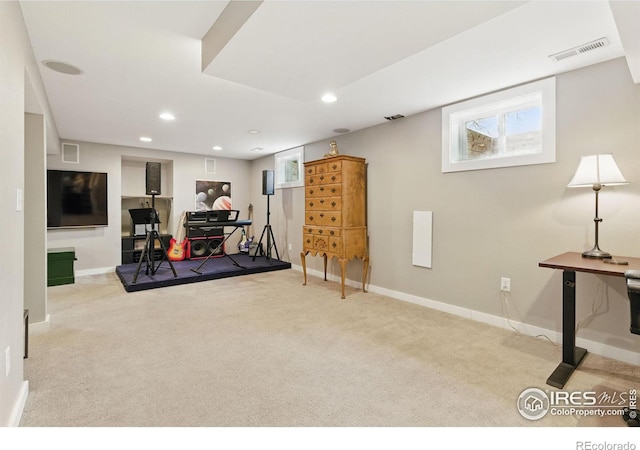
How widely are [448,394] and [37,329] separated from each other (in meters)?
3.34

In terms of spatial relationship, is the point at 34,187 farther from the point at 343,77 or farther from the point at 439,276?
the point at 439,276

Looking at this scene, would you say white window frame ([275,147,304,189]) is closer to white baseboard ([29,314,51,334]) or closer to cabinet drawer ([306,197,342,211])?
cabinet drawer ([306,197,342,211])

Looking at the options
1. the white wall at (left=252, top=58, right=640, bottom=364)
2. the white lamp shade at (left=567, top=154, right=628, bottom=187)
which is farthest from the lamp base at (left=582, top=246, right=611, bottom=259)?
the white lamp shade at (left=567, top=154, right=628, bottom=187)

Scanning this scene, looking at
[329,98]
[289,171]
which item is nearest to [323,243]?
[329,98]

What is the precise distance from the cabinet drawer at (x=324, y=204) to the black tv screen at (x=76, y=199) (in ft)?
11.5

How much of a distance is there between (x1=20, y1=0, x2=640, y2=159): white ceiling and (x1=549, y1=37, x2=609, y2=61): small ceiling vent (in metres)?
0.06

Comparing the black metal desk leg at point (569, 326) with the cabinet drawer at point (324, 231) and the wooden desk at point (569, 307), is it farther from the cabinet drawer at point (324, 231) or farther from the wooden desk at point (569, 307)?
the cabinet drawer at point (324, 231)

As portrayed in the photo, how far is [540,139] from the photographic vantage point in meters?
2.73

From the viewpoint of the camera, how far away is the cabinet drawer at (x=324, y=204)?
3.96 meters

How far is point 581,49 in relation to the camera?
2133 mm

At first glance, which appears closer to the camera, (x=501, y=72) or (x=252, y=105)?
(x=501, y=72)

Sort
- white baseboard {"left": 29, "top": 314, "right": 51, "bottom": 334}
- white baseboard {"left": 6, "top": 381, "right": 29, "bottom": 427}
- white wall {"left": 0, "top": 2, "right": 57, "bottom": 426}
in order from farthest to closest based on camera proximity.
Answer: white baseboard {"left": 29, "top": 314, "right": 51, "bottom": 334}, white baseboard {"left": 6, "top": 381, "right": 29, "bottom": 427}, white wall {"left": 0, "top": 2, "right": 57, "bottom": 426}

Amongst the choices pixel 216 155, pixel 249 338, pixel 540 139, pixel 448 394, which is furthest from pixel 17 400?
pixel 216 155

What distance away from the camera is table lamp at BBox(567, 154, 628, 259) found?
2.09 meters
